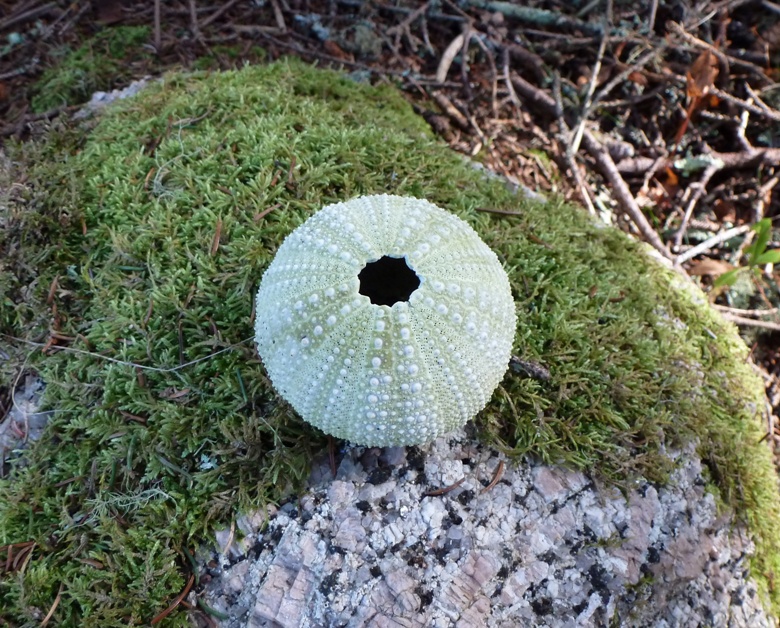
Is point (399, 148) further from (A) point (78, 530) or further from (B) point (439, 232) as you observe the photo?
(A) point (78, 530)

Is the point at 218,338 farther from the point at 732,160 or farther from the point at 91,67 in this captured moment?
the point at 732,160

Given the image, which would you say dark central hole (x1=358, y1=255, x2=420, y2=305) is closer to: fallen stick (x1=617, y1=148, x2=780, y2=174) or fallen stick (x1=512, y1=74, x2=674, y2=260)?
fallen stick (x1=512, y1=74, x2=674, y2=260)

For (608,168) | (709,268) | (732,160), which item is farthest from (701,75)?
(709,268)

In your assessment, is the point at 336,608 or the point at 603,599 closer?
the point at 336,608

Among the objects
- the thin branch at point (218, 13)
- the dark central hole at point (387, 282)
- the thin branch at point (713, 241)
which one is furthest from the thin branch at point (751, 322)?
the thin branch at point (218, 13)

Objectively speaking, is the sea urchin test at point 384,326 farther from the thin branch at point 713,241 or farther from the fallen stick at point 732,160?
the fallen stick at point 732,160

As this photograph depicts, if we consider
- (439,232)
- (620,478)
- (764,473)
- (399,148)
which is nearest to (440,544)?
(620,478)

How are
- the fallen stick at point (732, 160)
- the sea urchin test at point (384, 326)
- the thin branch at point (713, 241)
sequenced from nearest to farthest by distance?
the sea urchin test at point (384, 326) < the thin branch at point (713, 241) < the fallen stick at point (732, 160)
